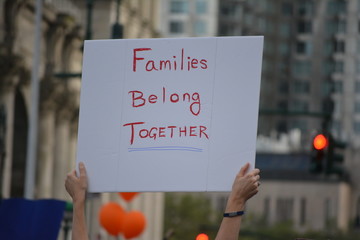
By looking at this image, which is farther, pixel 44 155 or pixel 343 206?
pixel 343 206

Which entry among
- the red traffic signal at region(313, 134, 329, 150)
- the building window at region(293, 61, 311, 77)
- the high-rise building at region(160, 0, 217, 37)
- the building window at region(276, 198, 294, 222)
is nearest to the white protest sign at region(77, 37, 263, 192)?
the red traffic signal at region(313, 134, 329, 150)

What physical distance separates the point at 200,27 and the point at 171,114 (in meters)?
145

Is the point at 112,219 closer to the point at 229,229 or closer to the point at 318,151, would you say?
the point at 318,151

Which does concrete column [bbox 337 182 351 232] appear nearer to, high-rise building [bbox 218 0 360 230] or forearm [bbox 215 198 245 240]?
high-rise building [bbox 218 0 360 230]

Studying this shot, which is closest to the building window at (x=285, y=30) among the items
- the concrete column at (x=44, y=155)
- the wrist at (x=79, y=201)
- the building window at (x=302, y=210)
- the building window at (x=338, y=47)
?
the building window at (x=338, y=47)

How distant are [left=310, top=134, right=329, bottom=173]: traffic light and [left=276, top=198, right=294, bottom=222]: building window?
120 m

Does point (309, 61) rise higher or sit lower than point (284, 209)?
higher

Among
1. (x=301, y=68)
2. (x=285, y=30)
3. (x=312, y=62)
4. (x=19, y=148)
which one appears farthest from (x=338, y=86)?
(x=19, y=148)

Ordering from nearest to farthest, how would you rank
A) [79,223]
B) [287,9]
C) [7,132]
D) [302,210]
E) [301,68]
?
[79,223]
[7,132]
[302,210]
[301,68]
[287,9]

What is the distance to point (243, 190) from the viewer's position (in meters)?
6.80

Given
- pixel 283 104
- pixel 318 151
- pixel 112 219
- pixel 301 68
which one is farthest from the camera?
pixel 301 68

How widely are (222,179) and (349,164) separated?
153 meters

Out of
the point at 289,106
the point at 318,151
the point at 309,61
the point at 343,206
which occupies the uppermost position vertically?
the point at 309,61

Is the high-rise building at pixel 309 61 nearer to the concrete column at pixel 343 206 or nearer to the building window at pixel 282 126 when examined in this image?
the building window at pixel 282 126
